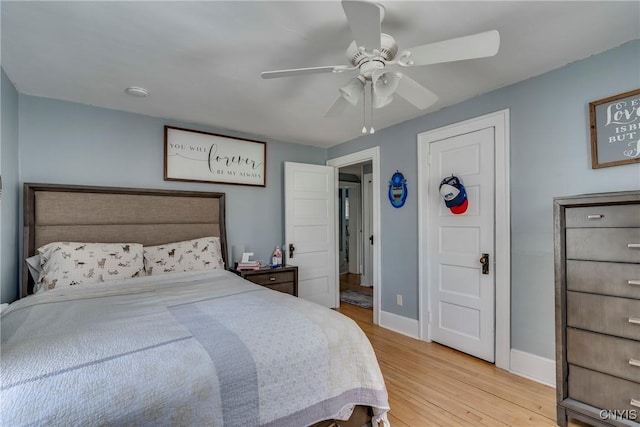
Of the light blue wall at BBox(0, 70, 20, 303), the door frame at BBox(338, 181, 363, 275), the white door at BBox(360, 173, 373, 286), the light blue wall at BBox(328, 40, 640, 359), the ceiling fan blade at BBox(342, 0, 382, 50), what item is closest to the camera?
the ceiling fan blade at BBox(342, 0, 382, 50)

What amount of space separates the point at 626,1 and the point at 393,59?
1190 millimetres

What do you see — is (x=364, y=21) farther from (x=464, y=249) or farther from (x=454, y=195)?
(x=464, y=249)

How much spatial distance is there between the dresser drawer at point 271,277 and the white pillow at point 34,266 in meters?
1.72

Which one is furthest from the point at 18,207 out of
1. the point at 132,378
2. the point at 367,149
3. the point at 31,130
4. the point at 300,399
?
the point at 367,149

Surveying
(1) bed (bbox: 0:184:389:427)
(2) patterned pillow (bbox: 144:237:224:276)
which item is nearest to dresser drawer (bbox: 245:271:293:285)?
(2) patterned pillow (bbox: 144:237:224:276)

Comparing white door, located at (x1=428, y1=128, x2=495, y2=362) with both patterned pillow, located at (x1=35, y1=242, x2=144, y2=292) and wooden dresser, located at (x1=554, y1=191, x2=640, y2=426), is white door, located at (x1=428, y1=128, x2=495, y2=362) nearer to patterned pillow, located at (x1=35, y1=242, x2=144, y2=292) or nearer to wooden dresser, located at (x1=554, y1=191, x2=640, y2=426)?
wooden dresser, located at (x1=554, y1=191, x2=640, y2=426)

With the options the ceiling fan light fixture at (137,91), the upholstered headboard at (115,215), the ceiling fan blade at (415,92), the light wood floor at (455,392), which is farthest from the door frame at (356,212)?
the ceiling fan blade at (415,92)

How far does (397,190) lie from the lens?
3.38 metres

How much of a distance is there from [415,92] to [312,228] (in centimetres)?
259

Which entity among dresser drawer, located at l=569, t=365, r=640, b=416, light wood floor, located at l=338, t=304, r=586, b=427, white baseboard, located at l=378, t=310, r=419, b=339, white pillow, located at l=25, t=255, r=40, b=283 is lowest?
light wood floor, located at l=338, t=304, r=586, b=427

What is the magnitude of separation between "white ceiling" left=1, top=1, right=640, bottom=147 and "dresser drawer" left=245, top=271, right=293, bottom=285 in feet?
5.92

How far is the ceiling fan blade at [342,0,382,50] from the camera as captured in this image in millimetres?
1123

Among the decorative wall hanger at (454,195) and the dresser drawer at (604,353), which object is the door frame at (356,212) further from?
the dresser drawer at (604,353)

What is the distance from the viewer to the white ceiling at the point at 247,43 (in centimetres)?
156
